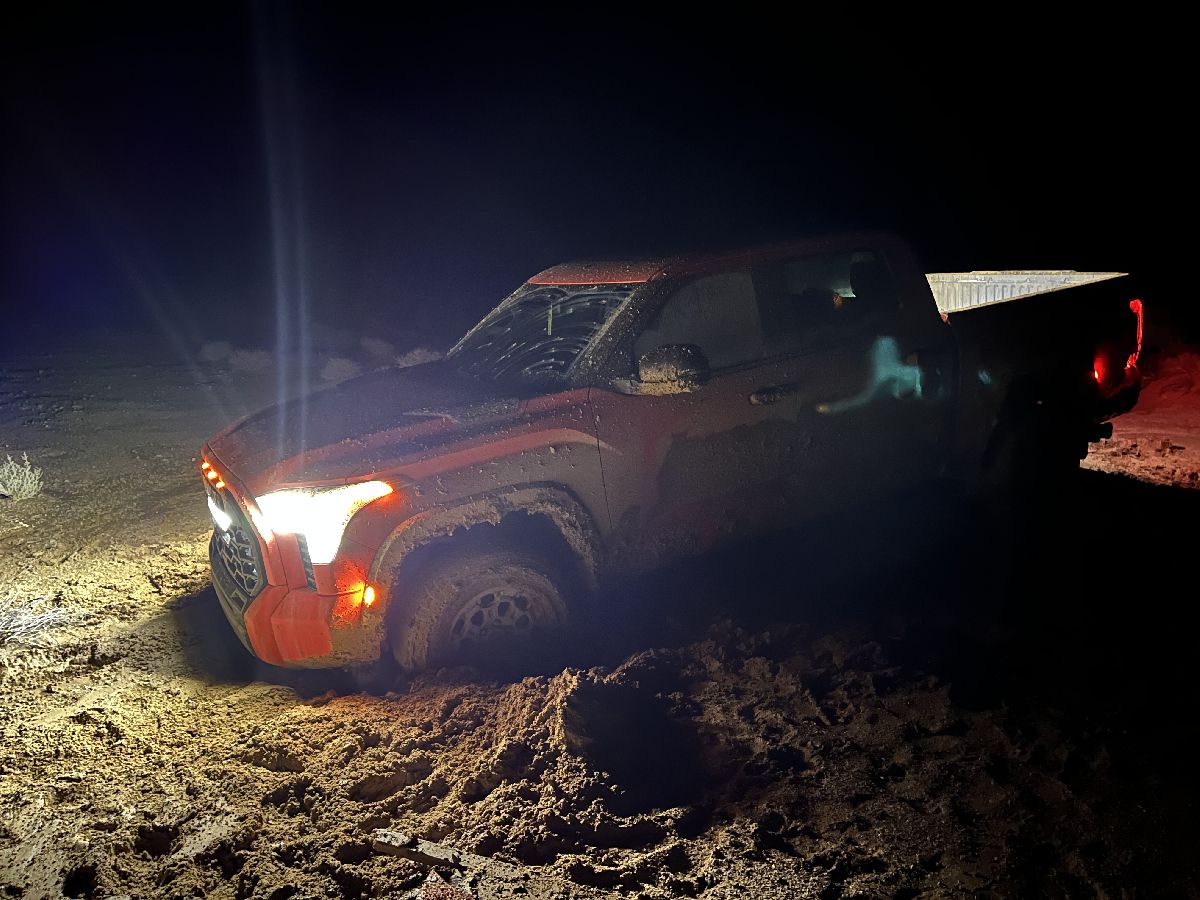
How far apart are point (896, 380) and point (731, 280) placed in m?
1.09

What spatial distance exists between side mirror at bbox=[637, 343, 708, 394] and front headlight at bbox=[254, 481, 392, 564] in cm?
134

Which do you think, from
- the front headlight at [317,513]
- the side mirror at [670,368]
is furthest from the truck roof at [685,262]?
the front headlight at [317,513]

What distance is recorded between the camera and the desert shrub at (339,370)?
11412mm

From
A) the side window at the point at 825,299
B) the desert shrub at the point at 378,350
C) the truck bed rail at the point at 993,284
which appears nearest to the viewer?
the side window at the point at 825,299

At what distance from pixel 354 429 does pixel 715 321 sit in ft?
5.97

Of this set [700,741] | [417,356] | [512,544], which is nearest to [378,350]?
[417,356]

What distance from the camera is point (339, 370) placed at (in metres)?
11.6

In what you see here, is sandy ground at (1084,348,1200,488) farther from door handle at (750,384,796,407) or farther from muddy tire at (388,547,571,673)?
muddy tire at (388,547,571,673)

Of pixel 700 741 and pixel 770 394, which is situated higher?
pixel 770 394

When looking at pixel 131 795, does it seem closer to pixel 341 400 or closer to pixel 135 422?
pixel 341 400

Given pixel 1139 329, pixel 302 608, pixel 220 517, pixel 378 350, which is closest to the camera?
pixel 302 608

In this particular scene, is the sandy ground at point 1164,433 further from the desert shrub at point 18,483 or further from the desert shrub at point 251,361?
the desert shrub at point 251,361

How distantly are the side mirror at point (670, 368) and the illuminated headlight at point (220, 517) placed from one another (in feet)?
6.55

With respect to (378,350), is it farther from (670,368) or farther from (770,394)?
(670,368)
